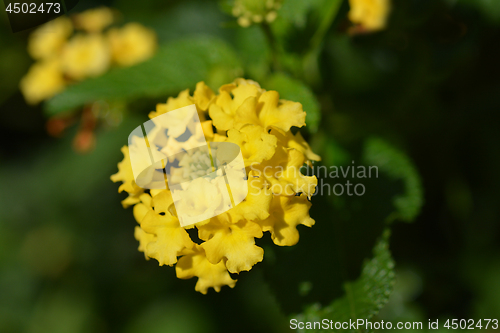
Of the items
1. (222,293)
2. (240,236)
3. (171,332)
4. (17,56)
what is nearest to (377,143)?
(240,236)

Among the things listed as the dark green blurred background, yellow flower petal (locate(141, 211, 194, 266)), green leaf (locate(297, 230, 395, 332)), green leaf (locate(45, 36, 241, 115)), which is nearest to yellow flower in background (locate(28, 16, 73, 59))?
the dark green blurred background

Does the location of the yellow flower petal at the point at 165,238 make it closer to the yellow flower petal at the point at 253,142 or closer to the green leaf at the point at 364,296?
the yellow flower petal at the point at 253,142

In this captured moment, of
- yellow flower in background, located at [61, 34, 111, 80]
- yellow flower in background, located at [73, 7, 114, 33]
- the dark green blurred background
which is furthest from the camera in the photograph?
yellow flower in background, located at [73, 7, 114, 33]

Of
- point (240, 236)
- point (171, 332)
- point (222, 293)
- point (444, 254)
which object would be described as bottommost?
point (171, 332)

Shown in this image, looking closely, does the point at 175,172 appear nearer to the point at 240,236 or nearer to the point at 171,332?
the point at 240,236

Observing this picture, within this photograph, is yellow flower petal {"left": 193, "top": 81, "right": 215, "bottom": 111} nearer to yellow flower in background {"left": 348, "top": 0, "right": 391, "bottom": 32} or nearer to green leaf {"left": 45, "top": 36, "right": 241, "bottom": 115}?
green leaf {"left": 45, "top": 36, "right": 241, "bottom": 115}

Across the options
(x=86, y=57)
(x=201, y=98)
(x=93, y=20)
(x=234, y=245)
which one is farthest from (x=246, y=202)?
(x=93, y=20)
